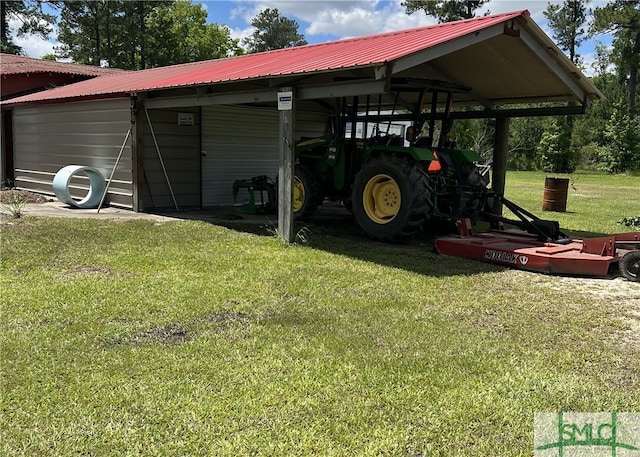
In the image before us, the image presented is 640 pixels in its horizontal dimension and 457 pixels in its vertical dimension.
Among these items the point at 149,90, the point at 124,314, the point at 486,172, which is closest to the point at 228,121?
the point at 149,90

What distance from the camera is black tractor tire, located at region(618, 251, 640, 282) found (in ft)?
19.8

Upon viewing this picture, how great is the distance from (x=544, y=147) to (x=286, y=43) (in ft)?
96.8

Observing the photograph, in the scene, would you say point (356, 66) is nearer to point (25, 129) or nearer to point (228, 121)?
point (228, 121)

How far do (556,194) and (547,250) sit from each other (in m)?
6.36

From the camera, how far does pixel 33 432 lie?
2.84 m

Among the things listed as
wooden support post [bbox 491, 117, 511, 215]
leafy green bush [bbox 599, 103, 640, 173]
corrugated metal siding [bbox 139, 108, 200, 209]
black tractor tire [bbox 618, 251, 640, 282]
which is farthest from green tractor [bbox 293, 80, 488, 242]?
leafy green bush [bbox 599, 103, 640, 173]

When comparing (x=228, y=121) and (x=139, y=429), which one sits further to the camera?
(x=228, y=121)

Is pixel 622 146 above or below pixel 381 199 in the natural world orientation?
above

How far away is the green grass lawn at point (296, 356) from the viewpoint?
2.88 m

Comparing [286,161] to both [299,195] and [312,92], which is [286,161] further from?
[299,195]

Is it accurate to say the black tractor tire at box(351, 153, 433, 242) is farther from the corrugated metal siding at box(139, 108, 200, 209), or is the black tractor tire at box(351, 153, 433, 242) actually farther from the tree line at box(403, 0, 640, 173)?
the tree line at box(403, 0, 640, 173)

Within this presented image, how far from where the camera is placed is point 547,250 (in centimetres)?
674

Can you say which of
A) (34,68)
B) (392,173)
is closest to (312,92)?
(392,173)

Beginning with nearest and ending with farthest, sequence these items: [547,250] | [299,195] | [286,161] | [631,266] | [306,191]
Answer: [631,266] → [547,250] → [286,161] → [306,191] → [299,195]
